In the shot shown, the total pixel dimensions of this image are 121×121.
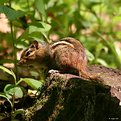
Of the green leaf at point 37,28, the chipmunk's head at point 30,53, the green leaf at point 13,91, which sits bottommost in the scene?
the green leaf at point 13,91

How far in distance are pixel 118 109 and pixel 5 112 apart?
1664 millimetres

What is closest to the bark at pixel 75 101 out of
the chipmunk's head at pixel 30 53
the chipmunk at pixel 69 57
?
the chipmunk at pixel 69 57

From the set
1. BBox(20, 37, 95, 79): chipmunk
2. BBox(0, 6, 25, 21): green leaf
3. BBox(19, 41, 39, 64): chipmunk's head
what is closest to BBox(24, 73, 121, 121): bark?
BBox(20, 37, 95, 79): chipmunk

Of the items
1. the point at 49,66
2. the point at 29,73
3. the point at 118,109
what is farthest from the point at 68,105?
the point at 29,73

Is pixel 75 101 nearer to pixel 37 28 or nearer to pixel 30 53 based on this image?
pixel 37 28

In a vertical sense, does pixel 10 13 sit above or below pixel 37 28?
above

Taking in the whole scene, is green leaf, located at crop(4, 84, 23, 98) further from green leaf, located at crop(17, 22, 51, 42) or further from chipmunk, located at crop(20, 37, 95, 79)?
green leaf, located at crop(17, 22, 51, 42)

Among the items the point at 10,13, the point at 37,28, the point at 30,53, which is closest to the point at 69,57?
the point at 37,28

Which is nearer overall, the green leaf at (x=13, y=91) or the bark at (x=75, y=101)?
the bark at (x=75, y=101)

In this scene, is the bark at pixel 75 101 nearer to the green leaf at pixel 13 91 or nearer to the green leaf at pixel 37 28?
the green leaf at pixel 13 91

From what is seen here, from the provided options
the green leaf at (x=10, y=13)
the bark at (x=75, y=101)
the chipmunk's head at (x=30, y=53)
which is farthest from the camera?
the chipmunk's head at (x=30, y=53)

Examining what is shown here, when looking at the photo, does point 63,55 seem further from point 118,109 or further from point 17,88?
point 118,109

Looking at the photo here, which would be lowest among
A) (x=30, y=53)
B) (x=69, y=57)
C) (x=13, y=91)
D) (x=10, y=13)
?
(x=13, y=91)

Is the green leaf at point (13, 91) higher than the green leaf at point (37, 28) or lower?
lower
